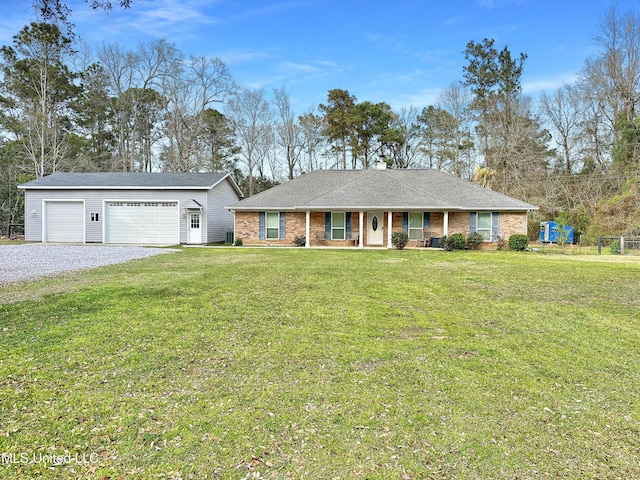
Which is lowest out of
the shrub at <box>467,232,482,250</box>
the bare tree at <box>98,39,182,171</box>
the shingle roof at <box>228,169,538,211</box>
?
the shrub at <box>467,232,482,250</box>

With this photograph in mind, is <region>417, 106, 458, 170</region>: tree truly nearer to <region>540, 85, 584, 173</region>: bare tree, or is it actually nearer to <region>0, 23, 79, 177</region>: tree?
<region>540, 85, 584, 173</region>: bare tree

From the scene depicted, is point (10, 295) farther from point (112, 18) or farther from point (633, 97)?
point (633, 97)

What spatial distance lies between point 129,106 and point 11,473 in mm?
Result: 36900

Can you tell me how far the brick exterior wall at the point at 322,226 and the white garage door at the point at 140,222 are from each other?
4.11m

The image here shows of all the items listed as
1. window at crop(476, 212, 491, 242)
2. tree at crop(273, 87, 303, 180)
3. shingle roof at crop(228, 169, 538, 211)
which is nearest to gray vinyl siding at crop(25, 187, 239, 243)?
shingle roof at crop(228, 169, 538, 211)

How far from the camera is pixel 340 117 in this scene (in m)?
32.8

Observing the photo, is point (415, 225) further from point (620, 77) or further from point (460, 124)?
point (620, 77)

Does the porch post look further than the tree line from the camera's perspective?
No

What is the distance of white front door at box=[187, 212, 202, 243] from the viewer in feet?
69.9

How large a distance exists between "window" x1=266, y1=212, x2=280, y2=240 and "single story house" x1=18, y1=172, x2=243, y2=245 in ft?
11.7

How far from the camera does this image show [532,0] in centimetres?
1402

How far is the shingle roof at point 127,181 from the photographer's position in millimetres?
21203

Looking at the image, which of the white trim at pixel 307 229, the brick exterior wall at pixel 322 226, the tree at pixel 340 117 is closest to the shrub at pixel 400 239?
the brick exterior wall at pixel 322 226

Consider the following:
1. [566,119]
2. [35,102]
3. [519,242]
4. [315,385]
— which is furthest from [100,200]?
[566,119]
